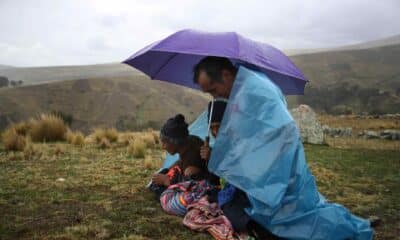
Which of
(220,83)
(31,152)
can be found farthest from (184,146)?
(31,152)

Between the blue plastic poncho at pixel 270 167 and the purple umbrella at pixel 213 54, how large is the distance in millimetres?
296

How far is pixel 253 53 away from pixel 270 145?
1011 mm

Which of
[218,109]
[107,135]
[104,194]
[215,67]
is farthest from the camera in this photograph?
[107,135]

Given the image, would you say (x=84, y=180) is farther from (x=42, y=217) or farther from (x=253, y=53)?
(x=253, y=53)

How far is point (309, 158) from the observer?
10453 mm

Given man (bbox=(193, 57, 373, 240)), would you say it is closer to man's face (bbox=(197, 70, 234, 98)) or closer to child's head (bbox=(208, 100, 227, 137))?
man's face (bbox=(197, 70, 234, 98))

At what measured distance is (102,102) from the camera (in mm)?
56000

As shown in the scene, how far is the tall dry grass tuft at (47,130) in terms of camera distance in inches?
460

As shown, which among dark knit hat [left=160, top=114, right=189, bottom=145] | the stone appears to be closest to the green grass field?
dark knit hat [left=160, top=114, right=189, bottom=145]

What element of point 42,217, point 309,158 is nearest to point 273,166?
point 42,217

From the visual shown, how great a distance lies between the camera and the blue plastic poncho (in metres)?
3.90

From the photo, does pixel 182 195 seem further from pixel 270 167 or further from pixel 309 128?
pixel 309 128

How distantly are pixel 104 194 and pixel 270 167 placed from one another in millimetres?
2732

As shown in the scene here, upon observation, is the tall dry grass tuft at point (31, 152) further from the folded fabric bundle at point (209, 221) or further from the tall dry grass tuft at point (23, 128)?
the folded fabric bundle at point (209, 221)
